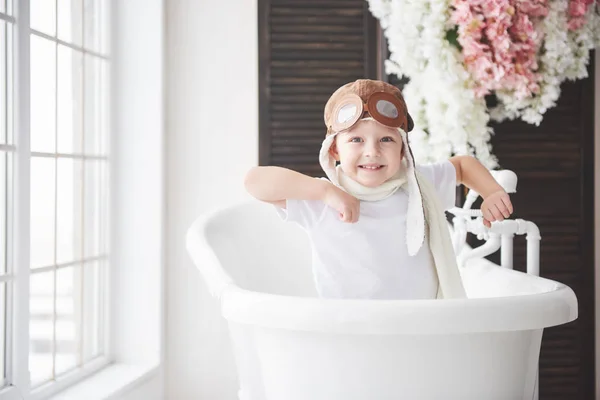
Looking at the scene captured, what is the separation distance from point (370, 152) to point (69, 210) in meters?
1.26

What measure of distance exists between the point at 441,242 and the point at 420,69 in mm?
909

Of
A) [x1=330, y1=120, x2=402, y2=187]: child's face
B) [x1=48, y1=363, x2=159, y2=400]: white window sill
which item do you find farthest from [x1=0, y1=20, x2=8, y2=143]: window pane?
[x1=330, y1=120, x2=402, y2=187]: child's face

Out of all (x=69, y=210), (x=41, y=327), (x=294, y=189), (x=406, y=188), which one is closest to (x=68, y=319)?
(x=41, y=327)

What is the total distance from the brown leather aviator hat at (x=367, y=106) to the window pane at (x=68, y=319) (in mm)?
1193

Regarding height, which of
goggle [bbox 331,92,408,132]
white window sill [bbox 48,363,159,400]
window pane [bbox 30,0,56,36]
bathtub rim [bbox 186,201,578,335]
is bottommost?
white window sill [bbox 48,363,159,400]

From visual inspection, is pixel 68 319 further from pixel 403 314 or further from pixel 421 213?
pixel 403 314

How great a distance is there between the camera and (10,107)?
6.49 ft

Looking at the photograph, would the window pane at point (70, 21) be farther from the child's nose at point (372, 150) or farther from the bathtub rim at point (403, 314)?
the bathtub rim at point (403, 314)

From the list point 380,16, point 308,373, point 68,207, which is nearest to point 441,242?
point 308,373

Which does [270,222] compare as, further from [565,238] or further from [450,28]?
[565,238]

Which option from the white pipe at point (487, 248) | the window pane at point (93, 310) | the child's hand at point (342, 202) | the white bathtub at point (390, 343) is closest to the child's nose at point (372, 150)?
the child's hand at point (342, 202)

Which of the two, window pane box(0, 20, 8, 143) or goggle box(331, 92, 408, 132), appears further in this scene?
window pane box(0, 20, 8, 143)

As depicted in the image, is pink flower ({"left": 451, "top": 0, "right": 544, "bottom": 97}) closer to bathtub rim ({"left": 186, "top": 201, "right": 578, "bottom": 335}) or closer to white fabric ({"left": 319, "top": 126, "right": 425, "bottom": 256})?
white fabric ({"left": 319, "top": 126, "right": 425, "bottom": 256})

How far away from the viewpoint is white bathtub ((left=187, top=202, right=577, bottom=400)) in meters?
1.24
